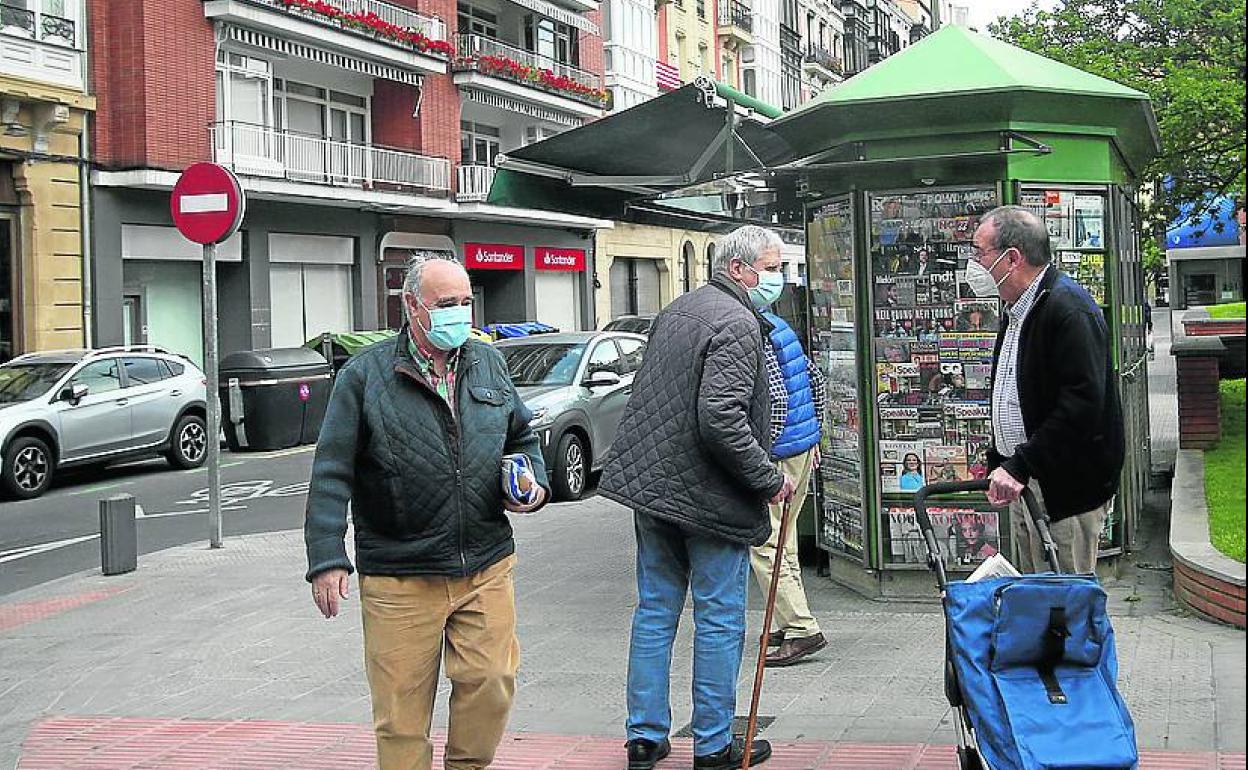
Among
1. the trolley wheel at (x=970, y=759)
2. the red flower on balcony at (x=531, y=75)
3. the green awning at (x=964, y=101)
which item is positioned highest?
the red flower on balcony at (x=531, y=75)

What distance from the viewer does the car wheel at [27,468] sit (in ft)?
51.4

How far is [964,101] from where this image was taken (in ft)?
24.1

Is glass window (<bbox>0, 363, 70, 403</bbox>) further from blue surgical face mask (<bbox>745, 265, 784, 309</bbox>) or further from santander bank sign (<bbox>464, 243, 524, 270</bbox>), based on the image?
santander bank sign (<bbox>464, 243, 524, 270</bbox>)

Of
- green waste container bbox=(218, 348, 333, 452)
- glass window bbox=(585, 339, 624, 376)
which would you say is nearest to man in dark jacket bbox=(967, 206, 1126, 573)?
glass window bbox=(585, 339, 624, 376)

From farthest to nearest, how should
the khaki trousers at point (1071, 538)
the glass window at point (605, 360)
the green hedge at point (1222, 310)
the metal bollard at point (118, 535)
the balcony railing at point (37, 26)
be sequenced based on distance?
1. the balcony railing at point (37, 26)
2. the glass window at point (605, 360)
3. the green hedge at point (1222, 310)
4. the metal bollard at point (118, 535)
5. the khaki trousers at point (1071, 538)

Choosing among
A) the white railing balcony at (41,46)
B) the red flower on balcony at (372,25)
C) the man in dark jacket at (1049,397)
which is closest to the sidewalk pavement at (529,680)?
the man in dark jacket at (1049,397)

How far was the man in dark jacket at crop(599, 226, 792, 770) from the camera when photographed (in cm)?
508

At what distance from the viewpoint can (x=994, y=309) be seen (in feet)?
24.6

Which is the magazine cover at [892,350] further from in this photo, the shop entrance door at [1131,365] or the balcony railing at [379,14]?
the balcony railing at [379,14]

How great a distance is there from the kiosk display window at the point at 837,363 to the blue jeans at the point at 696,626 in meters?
2.78

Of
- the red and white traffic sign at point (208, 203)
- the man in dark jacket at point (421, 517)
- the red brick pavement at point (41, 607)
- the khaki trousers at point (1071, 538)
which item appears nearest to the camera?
the man in dark jacket at point (421, 517)

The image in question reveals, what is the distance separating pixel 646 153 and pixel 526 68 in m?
28.4

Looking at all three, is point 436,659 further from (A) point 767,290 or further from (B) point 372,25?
(B) point 372,25

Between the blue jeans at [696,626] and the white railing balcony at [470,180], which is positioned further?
the white railing balcony at [470,180]
